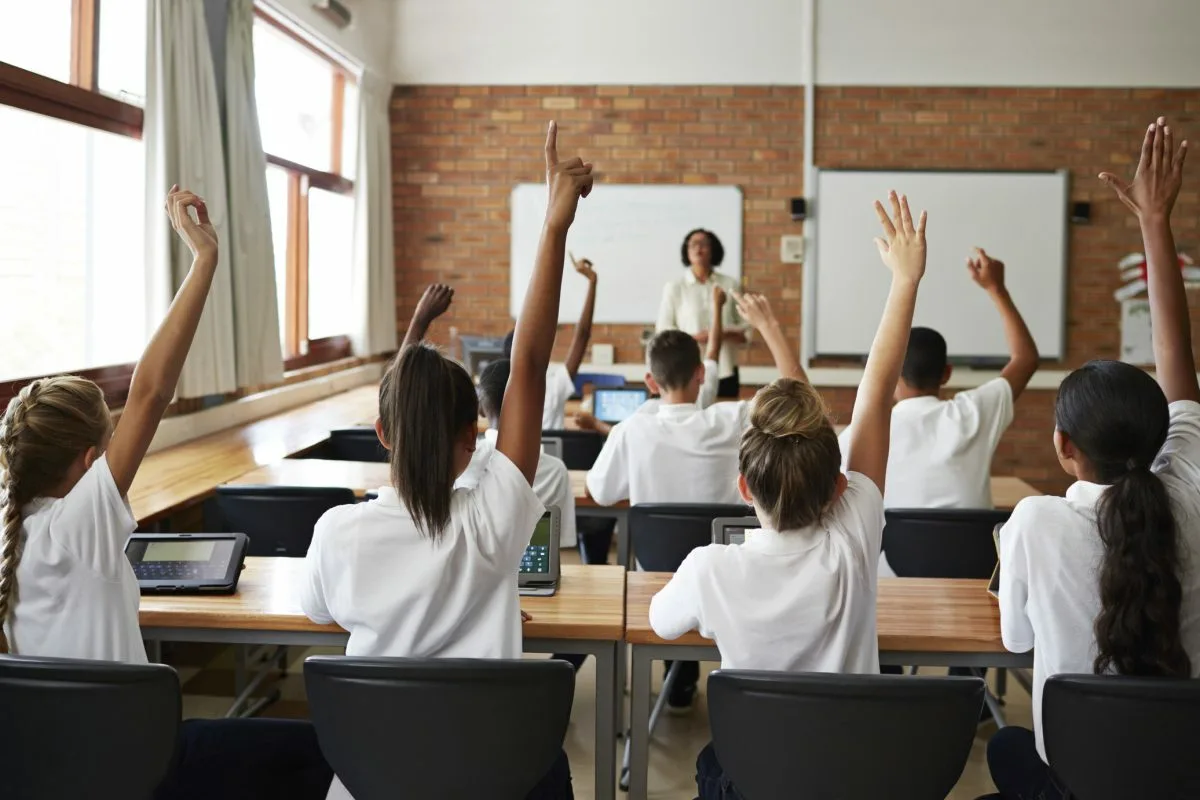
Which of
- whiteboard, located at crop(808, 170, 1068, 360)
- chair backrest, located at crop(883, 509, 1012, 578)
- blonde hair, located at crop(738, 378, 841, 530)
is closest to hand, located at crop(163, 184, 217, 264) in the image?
blonde hair, located at crop(738, 378, 841, 530)

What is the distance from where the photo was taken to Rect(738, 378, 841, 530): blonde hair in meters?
1.78

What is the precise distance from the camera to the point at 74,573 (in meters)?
1.80

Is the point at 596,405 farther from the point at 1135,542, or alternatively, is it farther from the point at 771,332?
the point at 1135,542

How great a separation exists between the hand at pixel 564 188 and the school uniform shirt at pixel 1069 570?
0.92m

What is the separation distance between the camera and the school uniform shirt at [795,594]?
70.1 inches

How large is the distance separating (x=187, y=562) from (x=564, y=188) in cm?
123

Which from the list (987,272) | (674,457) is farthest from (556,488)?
(987,272)

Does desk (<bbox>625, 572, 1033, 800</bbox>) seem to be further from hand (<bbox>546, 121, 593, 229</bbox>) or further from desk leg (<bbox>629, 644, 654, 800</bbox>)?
hand (<bbox>546, 121, 593, 229</bbox>)

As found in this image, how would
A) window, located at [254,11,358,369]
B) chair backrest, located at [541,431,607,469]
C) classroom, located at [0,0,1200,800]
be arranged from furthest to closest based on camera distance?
window, located at [254,11,358,369]
chair backrest, located at [541,431,607,469]
classroom, located at [0,0,1200,800]

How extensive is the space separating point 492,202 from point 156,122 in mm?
3521

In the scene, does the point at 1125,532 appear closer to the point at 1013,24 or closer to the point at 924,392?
the point at 924,392

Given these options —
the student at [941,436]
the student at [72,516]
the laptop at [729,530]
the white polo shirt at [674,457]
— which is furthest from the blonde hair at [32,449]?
the student at [941,436]

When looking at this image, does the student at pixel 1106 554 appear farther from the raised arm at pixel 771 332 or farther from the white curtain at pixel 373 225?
the white curtain at pixel 373 225

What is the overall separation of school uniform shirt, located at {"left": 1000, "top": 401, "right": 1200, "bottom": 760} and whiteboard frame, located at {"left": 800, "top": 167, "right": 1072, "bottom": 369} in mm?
5837
